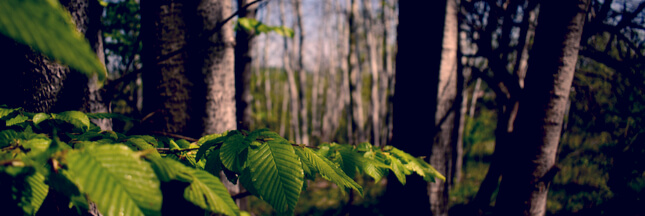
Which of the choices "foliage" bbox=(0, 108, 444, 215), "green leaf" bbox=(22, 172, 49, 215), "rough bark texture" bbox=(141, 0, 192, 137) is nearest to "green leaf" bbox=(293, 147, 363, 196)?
"foliage" bbox=(0, 108, 444, 215)

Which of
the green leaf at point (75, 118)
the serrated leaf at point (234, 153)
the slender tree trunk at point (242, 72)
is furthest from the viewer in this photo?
the slender tree trunk at point (242, 72)

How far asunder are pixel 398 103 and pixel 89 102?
64.4 inches

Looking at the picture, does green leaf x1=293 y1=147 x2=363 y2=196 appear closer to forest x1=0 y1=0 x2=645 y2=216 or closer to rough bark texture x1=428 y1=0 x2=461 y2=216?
forest x1=0 y1=0 x2=645 y2=216

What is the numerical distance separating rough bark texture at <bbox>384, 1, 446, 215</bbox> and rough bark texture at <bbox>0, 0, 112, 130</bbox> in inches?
62.2

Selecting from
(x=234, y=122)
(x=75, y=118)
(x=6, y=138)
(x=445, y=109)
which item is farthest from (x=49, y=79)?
(x=445, y=109)

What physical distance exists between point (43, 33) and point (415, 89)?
1688 millimetres

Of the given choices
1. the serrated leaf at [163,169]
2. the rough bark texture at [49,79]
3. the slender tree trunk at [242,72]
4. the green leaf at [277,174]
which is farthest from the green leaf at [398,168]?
the slender tree trunk at [242,72]

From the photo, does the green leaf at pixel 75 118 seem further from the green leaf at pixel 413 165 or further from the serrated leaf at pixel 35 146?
the green leaf at pixel 413 165

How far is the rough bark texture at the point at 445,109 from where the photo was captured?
1628 mm

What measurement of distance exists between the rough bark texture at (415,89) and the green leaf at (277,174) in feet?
4.03

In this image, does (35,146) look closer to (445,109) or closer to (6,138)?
(6,138)

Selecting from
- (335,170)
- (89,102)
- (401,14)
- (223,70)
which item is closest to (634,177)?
(401,14)

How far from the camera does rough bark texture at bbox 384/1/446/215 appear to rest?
1646 mm

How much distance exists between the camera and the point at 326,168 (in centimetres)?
77
